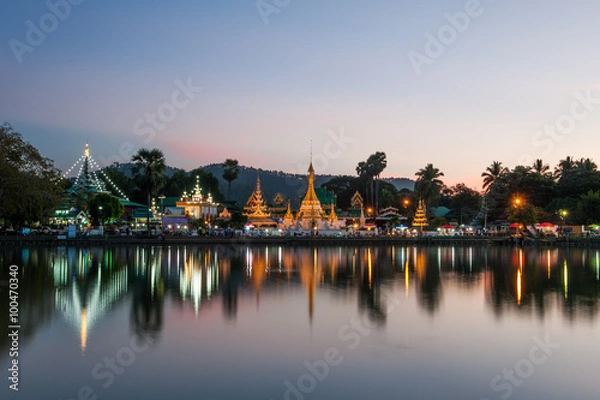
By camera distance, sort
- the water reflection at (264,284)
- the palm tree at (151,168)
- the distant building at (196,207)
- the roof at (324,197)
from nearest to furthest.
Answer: the water reflection at (264,284)
the palm tree at (151,168)
the distant building at (196,207)
the roof at (324,197)

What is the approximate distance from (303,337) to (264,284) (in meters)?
8.43

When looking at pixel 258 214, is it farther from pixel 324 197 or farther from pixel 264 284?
pixel 264 284

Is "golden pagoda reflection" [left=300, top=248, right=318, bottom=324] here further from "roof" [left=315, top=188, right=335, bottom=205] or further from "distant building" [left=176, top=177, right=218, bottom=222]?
"roof" [left=315, top=188, right=335, bottom=205]

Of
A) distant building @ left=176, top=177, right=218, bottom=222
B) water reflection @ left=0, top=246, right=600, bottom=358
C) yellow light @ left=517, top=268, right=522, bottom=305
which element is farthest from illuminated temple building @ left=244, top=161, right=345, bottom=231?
Result: yellow light @ left=517, top=268, right=522, bottom=305

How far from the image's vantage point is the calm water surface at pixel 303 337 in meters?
9.02

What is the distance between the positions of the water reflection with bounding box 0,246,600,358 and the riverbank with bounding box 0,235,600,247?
572 inches

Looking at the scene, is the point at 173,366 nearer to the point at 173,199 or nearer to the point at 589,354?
the point at 589,354

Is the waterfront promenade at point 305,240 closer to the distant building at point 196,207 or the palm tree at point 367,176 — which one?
the distant building at point 196,207

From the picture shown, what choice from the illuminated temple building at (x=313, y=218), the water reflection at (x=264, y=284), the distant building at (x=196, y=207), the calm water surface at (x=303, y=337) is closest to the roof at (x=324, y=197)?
the illuminated temple building at (x=313, y=218)

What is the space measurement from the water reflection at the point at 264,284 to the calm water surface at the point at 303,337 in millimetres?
86

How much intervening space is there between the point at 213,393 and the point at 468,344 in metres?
5.76

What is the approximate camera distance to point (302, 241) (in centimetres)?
5088

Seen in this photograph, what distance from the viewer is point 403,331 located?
12.8m

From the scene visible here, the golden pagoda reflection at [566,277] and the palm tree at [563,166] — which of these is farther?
the palm tree at [563,166]
